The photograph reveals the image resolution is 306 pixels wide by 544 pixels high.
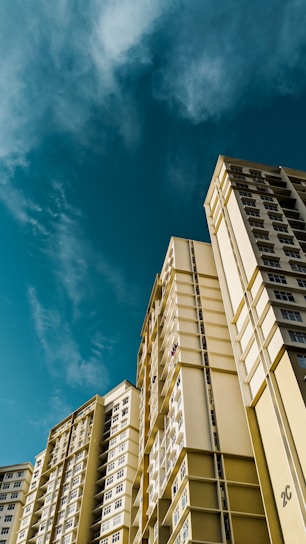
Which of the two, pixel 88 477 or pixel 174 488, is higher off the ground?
pixel 88 477

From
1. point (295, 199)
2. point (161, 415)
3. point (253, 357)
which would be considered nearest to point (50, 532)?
point (161, 415)

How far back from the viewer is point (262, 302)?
33844mm

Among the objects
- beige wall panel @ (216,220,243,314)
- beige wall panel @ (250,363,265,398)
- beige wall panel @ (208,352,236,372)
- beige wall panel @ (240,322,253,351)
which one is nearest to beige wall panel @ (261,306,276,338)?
beige wall panel @ (240,322,253,351)

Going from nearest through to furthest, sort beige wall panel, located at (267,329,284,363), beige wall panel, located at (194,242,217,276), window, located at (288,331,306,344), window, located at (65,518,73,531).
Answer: beige wall panel, located at (267,329,284,363), window, located at (288,331,306,344), beige wall panel, located at (194,242,217,276), window, located at (65,518,73,531)

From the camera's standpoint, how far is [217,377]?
37.8m

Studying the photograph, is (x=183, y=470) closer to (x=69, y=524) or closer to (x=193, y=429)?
(x=193, y=429)

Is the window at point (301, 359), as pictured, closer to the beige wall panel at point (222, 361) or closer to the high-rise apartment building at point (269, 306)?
the high-rise apartment building at point (269, 306)

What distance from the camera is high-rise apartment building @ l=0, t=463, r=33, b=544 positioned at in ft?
211

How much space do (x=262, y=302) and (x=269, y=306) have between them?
1.34 m

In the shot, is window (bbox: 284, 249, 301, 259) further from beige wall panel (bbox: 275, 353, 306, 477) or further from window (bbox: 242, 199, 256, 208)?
beige wall panel (bbox: 275, 353, 306, 477)

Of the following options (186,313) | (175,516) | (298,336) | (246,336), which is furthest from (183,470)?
(186,313)

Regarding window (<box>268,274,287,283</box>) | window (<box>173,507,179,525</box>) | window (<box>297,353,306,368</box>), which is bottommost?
window (<box>173,507,179,525</box>)

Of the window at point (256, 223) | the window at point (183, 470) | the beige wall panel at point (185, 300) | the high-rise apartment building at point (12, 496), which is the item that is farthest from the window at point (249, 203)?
Answer: the high-rise apartment building at point (12, 496)

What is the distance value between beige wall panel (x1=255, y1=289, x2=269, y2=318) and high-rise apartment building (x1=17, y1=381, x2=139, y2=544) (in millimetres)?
23742
